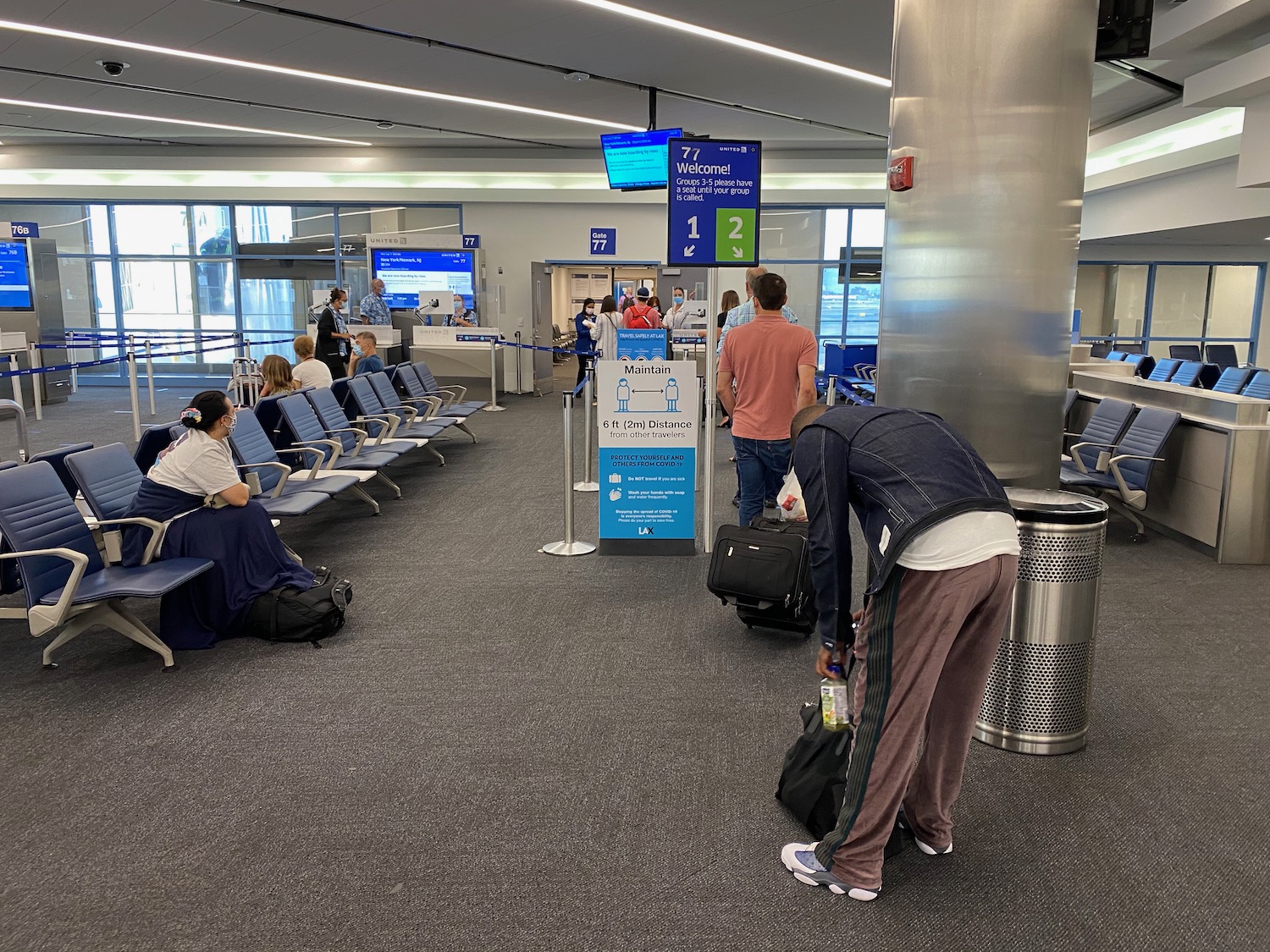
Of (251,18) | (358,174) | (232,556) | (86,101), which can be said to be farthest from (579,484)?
(358,174)

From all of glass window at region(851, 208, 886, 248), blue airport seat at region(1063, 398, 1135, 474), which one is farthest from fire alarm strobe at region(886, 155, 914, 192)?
glass window at region(851, 208, 886, 248)

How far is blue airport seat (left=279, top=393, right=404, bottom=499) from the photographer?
6.71m

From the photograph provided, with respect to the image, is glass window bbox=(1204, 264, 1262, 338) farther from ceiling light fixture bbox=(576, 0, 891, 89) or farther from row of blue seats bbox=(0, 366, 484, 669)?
row of blue seats bbox=(0, 366, 484, 669)

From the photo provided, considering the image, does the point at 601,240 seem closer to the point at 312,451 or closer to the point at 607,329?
the point at 607,329

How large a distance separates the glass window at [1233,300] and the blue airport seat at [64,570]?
17726 mm

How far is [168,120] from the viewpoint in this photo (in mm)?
12945

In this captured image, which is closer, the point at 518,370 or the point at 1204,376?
the point at 1204,376

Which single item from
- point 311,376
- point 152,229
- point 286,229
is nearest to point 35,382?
point 152,229

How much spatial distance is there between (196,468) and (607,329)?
9.72 meters

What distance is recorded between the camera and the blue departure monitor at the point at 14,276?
47.6 ft

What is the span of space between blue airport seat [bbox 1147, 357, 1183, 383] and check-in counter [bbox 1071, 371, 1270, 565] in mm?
5995

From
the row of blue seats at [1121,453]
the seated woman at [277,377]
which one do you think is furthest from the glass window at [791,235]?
the seated woman at [277,377]

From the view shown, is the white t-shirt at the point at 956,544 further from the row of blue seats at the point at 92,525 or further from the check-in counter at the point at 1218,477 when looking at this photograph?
the check-in counter at the point at 1218,477

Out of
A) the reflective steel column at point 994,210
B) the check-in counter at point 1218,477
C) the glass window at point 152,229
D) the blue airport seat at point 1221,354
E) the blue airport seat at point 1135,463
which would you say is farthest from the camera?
the glass window at point 152,229
